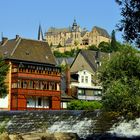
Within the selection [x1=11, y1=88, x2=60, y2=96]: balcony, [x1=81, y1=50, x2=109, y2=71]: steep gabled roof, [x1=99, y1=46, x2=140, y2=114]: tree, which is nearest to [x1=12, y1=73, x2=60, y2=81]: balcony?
[x1=11, y1=88, x2=60, y2=96]: balcony

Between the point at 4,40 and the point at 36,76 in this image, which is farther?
the point at 4,40

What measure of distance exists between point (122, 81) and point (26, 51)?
52.6 meters

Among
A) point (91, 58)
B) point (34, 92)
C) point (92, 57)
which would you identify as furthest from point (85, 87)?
point (92, 57)

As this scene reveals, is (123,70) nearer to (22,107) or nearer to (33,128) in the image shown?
(33,128)

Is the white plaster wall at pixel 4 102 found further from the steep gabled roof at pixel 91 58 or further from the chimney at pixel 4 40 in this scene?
the steep gabled roof at pixel 91 58

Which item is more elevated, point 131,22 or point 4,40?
point 4,40

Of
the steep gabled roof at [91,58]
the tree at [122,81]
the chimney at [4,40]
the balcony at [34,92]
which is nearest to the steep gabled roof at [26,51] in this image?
the chimney at [4,40]

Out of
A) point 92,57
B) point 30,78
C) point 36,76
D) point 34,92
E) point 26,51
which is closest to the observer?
point 30,78

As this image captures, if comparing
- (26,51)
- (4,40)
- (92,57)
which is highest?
(92,57)

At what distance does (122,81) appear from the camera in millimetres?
62281

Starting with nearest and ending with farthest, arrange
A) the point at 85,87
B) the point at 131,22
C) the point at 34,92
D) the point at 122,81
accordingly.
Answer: the point at 131,22 < the point at 122,81 < the point at 34,92 < the point at 85,87

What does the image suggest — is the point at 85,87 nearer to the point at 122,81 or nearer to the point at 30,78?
the point at 30,78

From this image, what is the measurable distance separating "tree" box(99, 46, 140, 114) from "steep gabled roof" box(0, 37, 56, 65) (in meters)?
40.9

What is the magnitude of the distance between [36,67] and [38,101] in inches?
298
